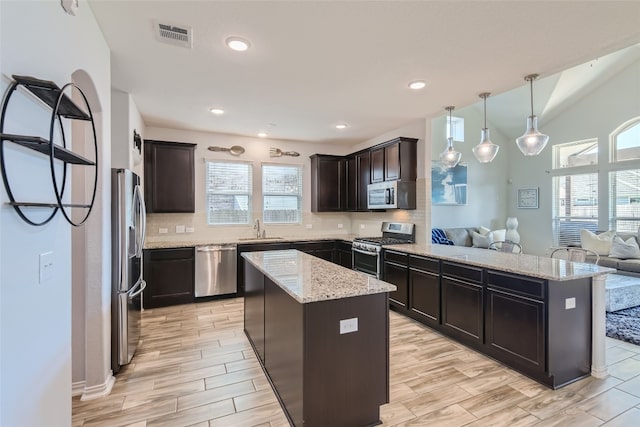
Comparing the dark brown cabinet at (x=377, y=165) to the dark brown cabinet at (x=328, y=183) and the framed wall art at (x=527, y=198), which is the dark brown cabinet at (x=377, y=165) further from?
the framed wall art at (x=527, y=198)

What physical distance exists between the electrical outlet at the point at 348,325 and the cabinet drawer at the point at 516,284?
1.53 m

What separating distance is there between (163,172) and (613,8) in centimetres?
508

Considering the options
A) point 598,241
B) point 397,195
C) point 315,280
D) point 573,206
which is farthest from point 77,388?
point 573,206

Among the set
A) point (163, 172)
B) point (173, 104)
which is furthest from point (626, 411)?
point (163, 172)

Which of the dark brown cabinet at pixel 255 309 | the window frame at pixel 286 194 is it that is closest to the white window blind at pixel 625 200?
the window frame at pixel 286 194

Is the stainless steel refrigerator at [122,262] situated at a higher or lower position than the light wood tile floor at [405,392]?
higher

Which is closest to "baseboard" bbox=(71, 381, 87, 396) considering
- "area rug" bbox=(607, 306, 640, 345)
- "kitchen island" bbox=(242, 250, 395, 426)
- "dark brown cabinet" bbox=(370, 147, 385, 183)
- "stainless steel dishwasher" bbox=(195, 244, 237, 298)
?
"kitchen island" bbox=(242, 250, 395, 426)

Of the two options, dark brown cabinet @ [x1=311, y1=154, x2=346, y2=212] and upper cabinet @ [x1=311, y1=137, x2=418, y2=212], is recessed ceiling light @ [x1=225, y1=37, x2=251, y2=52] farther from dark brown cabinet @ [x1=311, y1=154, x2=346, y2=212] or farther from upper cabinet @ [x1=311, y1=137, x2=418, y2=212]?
dark brown cabinet @ [x1=311, y1=154, x2=346, y2=212]

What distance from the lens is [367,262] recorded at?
454cm

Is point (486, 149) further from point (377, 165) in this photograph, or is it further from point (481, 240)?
point (481, 240)

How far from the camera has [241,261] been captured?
490cm

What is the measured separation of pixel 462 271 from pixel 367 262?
5.48 feet

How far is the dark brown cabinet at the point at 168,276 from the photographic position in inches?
168

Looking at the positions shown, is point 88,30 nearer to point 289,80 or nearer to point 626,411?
point 289,80
